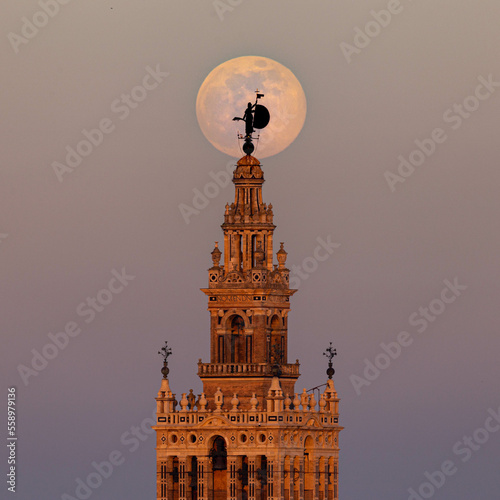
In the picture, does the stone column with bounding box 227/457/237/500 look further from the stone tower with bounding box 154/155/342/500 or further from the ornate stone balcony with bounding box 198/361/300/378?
the ornate stone balcony with bounding box 198/361/300/378

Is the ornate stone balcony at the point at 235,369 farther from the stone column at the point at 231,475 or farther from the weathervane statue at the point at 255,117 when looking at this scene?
the weathervane statue at the point at 255,117

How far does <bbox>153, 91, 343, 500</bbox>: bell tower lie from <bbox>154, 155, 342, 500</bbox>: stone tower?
0.16ft

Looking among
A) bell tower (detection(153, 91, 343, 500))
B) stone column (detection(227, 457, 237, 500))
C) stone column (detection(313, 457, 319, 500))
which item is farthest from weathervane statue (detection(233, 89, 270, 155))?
stone column (detection(313, 457, 319, 500))

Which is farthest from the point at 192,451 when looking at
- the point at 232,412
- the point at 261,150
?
the point at 261,150

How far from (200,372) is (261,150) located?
11104mm

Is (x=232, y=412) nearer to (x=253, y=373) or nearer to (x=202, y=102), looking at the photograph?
(x=253, y=373)

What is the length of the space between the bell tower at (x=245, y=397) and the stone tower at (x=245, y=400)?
0.05 metres

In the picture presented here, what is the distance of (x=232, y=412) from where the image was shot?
139125 mm

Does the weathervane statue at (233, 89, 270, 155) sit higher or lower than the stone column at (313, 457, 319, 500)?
higher

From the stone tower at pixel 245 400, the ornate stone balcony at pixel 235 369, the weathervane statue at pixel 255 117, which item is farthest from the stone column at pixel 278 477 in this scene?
the weathervane statue at pixel 255 117

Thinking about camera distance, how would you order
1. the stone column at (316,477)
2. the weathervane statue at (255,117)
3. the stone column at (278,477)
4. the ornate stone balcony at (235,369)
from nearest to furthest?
the stone column at (278,477), the weathervane statue at (255,117), the ornate stone balcony at (235,369), the stone column at (316,477)

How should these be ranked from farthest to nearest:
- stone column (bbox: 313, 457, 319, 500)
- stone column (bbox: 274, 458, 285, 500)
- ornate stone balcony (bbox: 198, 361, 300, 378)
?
stone column (bbox: 313, 457, 319, 500), ornate stone balcony (bbox: 198, 361, 300, 378), stone column (bbox: 274, 458, 285, 500)

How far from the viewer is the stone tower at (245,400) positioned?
5477 inches

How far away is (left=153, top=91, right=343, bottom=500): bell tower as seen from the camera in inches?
5477
